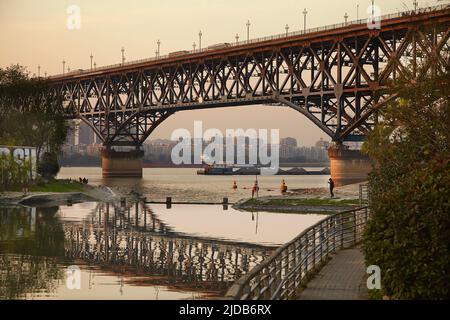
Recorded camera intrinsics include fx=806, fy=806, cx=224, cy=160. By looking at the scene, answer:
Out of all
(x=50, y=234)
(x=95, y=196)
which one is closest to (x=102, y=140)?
(x=95, y=196)

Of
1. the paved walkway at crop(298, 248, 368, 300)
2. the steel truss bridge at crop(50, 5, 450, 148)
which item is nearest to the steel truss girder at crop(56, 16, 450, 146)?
the steel truss bridge at crop(50, 5, 450, 148)

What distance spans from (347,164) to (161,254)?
8347 centimetres

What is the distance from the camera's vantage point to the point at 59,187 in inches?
3821

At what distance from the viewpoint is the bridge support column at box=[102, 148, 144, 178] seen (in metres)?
190

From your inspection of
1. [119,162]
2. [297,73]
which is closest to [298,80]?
[297,73]

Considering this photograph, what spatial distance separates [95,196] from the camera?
320 feet

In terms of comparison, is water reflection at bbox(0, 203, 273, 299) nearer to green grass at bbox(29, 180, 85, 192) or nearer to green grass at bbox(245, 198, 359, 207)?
green grass at bbox(245, 198, 359, 207)

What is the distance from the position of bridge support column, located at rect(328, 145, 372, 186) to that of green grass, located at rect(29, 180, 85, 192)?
128 feet

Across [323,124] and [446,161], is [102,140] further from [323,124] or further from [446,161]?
[446,161]

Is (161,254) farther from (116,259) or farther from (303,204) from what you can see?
(303,204)

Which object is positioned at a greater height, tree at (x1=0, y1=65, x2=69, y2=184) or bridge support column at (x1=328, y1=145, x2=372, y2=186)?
tree at (x1=0, y1=65, x2=69, y2=184)

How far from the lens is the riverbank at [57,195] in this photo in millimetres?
82188

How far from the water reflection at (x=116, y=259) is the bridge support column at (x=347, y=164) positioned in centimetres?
6358

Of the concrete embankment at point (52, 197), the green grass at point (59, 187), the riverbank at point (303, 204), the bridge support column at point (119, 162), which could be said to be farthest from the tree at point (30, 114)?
the bridge support column at point (119, 162)
